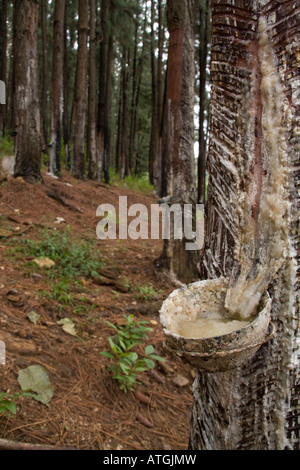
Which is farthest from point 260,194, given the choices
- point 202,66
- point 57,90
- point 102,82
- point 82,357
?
point 102,82

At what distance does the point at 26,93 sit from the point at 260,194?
7197mm

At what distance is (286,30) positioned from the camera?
113 cm

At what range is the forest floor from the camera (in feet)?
7.72

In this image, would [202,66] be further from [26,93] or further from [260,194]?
[260,194]

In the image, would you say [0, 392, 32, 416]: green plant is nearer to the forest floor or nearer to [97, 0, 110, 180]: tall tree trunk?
the forest floor

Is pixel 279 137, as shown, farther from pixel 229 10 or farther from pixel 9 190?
pixel 9 190

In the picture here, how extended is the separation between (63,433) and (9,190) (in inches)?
206

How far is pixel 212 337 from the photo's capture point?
971mm

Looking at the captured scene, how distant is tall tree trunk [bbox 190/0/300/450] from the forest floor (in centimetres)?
128

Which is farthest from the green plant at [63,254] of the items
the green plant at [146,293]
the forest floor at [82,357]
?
the green plant at [146,293]

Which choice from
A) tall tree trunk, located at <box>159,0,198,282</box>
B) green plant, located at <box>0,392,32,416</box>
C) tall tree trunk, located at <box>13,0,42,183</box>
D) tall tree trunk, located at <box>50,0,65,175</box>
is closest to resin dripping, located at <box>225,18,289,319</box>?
green plant, located at <box>0,392,32,416</box>

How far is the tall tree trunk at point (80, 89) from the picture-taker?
33.8ft

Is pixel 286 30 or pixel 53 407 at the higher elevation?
pixel 286 30

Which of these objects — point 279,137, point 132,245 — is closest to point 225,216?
point 279,137
